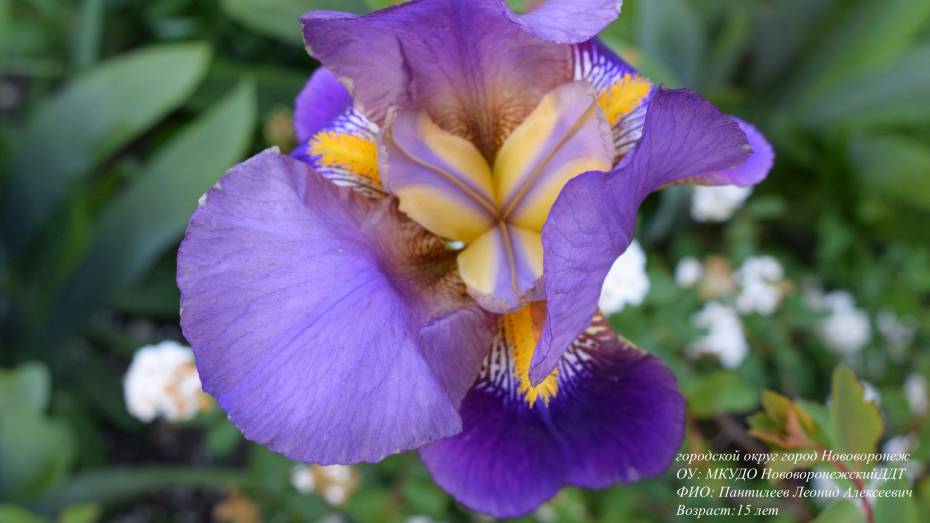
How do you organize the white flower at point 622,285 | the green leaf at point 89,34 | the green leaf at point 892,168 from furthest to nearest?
the green leaf at point 89,34
the green leaf at point 892,168
the white flower at point 622,285

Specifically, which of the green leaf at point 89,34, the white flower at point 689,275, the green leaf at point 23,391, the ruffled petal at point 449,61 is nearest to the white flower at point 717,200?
the white flower at point 689,275

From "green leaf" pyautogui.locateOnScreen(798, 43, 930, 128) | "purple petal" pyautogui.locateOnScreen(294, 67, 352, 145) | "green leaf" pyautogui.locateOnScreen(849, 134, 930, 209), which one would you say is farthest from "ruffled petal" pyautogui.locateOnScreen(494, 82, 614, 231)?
"green leaf" pyautogui.locateOnScreen(798, 43, 930, 128)

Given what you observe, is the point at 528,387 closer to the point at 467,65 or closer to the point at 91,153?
the point at 467,65

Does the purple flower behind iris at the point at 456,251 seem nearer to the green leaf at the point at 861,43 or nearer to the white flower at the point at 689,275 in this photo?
the white flower at the point at 689,275

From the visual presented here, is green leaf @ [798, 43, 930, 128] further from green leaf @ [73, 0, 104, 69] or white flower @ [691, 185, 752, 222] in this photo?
green leaf @ [73, 0, 104, 69]

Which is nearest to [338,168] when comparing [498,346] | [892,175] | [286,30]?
[498,346]
